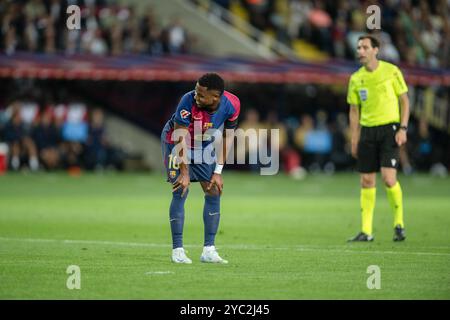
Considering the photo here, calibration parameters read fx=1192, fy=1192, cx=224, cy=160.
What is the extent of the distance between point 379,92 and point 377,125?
1.51 feet

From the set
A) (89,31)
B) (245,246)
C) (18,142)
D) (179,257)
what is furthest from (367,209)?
(89,31)

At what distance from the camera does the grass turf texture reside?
1110cm

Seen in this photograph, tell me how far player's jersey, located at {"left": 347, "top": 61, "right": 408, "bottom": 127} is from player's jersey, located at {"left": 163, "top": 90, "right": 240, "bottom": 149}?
3521mm

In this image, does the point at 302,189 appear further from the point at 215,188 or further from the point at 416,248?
the point at 215,188

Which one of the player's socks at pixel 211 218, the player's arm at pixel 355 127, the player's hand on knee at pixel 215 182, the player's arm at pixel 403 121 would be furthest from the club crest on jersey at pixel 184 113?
→ the player's arm at pixel 403 121

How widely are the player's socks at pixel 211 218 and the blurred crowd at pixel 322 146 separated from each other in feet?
73.0

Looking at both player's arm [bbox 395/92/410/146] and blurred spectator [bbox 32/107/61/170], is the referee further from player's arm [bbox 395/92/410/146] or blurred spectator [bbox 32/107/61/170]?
blurred spectator [bbox 32/107/61/170]

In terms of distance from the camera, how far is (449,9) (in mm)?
43031

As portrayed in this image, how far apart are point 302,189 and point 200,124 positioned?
1650cm

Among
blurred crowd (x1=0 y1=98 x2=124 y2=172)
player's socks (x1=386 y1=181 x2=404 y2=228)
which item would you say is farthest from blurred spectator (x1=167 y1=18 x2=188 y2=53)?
player's socks (x1=386 y1=181 x2=404 y2=228)

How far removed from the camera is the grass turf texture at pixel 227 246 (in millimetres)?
11102

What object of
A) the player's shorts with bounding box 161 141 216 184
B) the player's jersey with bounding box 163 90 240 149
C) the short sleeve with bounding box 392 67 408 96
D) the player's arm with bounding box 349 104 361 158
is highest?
the short sleeve with bounding box 392 67 408 96

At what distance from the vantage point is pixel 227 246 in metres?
15.4

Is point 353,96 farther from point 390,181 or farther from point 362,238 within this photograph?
point 362,238
